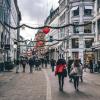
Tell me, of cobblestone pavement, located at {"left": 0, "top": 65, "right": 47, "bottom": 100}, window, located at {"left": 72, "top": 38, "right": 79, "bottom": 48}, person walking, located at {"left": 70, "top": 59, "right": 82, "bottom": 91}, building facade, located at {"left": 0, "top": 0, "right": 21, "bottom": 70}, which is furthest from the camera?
window, located at {"left": 72, "top": 38, "right": 79, "bottom": 48}

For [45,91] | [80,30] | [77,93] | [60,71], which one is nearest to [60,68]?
[60,71]

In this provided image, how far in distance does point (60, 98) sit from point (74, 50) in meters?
60.2

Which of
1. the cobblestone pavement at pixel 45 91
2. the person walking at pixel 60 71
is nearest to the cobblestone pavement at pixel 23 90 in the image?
the cobblestone pavement at pixel 45 91

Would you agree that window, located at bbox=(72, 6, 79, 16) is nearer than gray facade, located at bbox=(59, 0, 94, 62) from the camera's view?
No

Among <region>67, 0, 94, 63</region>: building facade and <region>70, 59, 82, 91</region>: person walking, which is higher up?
<region>67, 0, 94, 63</region>: building facade

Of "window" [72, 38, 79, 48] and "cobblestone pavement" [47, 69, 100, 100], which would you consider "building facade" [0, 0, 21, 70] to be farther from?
"cobblestone pavement" [47, 69, 100, 100]

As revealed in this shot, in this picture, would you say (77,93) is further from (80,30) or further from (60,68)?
(80,30)

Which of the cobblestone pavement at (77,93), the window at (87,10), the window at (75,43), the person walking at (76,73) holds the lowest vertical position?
the cobblestone pavement at (77,93)

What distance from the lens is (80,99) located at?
48.5 ft

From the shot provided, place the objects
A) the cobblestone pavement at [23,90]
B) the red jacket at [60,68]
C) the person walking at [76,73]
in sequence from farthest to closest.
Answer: the red jacket at [60,68] < the person walking at [76,73] < the cobblestone pavement at [23,90]

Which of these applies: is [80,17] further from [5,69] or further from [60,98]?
[60,98]

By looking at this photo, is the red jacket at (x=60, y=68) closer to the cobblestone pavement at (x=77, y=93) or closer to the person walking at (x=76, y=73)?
the person walking at (x=76, y=73)

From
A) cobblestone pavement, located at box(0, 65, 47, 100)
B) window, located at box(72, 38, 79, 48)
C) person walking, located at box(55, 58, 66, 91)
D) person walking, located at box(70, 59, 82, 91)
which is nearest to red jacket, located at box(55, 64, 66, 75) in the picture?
person walking, located at box(55, 58, 66, 91)

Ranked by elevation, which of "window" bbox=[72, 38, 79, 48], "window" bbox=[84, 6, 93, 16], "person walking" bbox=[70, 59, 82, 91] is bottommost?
"person walking" bbox=[70, 59, 82, 91]
